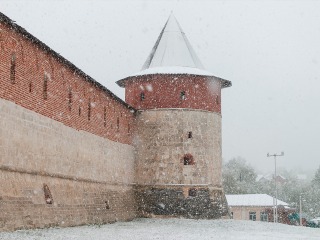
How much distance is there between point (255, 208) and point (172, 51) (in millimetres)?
20560

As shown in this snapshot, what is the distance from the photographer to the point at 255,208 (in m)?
38.3

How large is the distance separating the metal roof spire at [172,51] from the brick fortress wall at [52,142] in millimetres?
4270

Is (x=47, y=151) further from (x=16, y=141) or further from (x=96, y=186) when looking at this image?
(x=96, y=186)

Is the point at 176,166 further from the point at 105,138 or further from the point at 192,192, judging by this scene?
the point at 105,138

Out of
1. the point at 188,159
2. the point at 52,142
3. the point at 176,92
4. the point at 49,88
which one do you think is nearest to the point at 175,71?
the point at 176,92

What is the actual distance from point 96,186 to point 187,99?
655 centimetres

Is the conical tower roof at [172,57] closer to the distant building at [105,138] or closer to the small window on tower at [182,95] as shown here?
the distant building at [105,138]

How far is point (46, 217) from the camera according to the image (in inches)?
460

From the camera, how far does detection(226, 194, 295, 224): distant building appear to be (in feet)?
124

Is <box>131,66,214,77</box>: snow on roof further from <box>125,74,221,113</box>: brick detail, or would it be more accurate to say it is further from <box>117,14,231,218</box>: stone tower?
<box>125,74,221,113</box>: brick detail

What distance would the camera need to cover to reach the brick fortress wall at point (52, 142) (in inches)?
414

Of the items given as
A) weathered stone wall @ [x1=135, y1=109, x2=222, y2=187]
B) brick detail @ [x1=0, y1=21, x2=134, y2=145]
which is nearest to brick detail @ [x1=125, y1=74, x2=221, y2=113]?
weathered stone wall @ [x1=135, y1=109, x2=222, y2=187]

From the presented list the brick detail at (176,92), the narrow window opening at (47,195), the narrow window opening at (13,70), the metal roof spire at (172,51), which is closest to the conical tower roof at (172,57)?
the metal roof spire at (172,51)

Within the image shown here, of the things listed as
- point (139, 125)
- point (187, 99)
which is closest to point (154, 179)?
point (139, 125)
